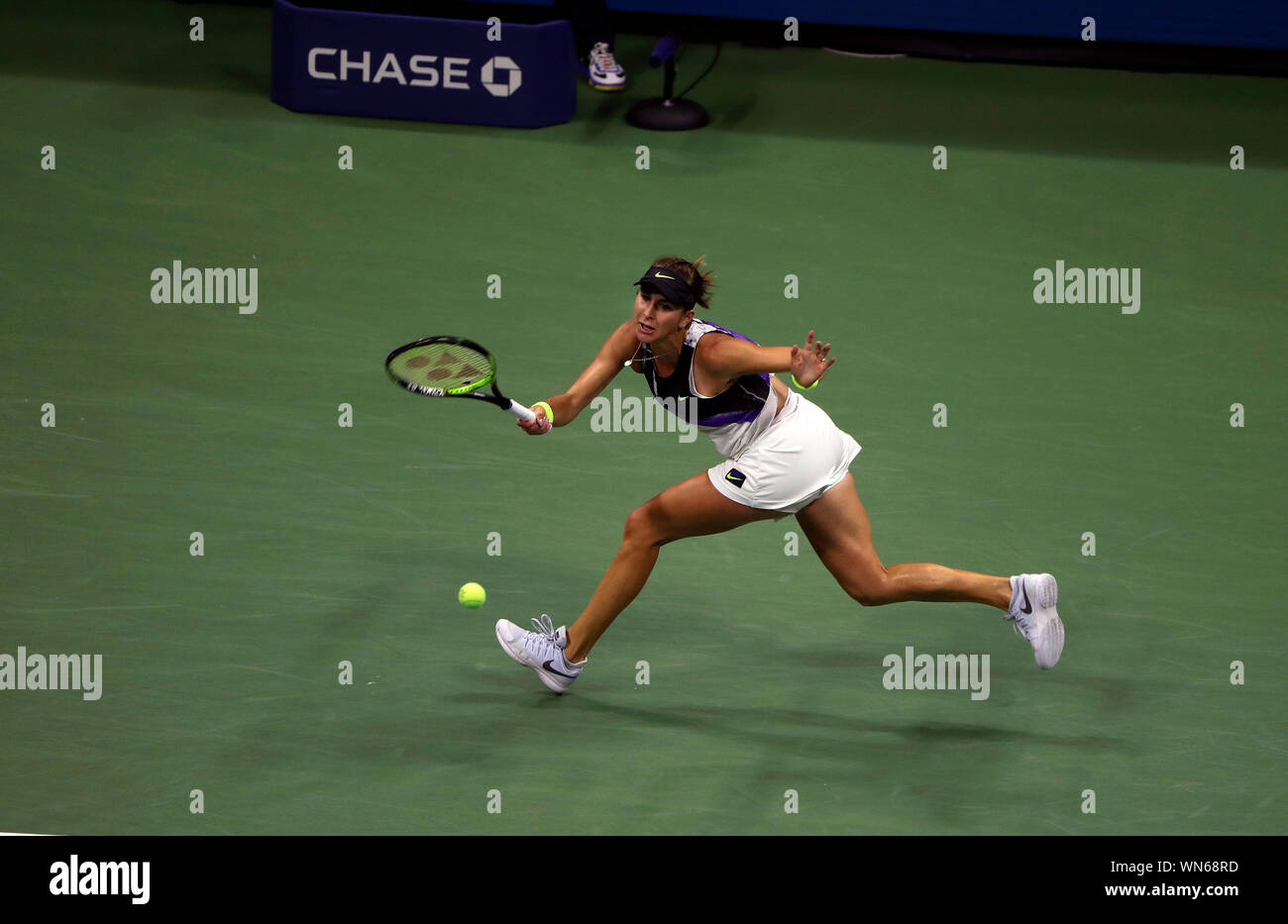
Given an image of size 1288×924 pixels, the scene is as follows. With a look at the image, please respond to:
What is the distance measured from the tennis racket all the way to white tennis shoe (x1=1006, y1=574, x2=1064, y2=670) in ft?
7.53

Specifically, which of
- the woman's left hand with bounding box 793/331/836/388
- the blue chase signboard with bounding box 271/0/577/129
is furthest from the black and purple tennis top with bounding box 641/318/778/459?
the blue chase signboard with bounding box 271/0/577/129

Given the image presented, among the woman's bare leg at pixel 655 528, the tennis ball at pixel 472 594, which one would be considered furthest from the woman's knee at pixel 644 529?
the tennis ball at pixel 472 594

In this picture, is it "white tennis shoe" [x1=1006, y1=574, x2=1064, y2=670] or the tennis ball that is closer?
"white tennis shoe" [x1=1006, y1=574, x2=1064, y2=670]

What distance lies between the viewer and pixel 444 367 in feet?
22.8

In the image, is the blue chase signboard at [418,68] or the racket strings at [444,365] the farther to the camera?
the blue chase signboard at [418,68]

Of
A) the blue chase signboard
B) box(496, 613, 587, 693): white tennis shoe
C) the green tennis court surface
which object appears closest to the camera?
the green tennis court surface

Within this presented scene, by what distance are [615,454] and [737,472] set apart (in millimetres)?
2395

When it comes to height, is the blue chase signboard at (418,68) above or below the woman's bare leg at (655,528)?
above

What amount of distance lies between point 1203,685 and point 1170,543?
3.93 ft

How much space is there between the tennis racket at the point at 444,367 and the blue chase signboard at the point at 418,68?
5775 mm

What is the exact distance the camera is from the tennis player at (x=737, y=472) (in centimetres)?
666

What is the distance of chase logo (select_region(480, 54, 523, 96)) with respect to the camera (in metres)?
12.3

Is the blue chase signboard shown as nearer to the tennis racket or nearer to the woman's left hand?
the tennis racket

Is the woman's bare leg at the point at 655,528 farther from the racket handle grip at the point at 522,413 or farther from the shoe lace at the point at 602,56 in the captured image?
the shoe lace at the point at 602,56
